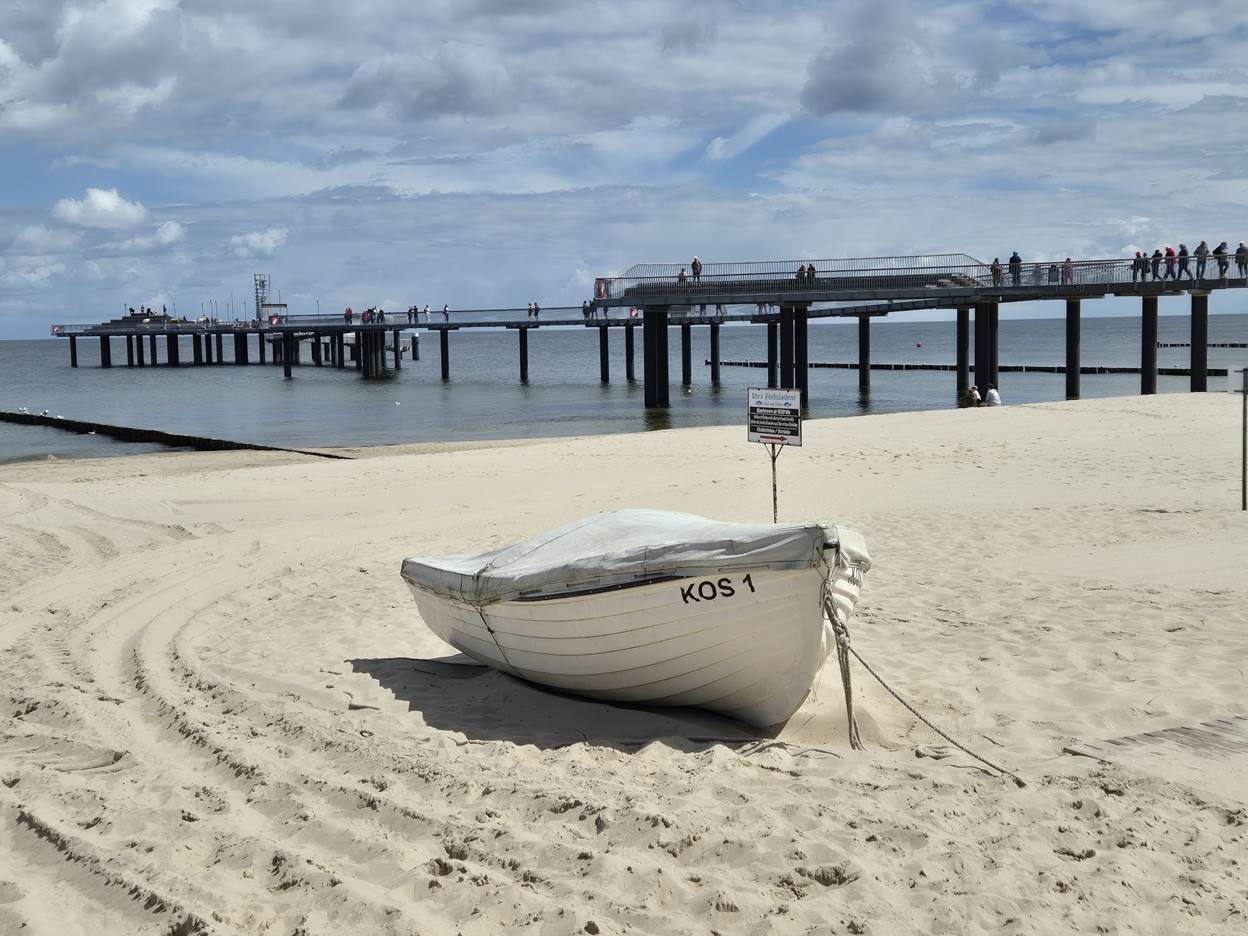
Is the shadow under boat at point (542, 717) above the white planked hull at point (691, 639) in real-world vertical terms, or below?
below

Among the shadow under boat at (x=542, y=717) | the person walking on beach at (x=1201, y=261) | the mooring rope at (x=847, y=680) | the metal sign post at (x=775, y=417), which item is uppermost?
the person walking on beach at (x=1201, y=261)

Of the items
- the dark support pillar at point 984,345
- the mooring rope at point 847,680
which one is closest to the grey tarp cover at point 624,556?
the mooring rope at point 847,680

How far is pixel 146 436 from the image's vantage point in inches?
1194

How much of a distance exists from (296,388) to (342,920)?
188 feet

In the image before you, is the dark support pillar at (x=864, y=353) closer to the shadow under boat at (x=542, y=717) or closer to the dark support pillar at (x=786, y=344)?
the dark support pillar at (x=786, y=344)

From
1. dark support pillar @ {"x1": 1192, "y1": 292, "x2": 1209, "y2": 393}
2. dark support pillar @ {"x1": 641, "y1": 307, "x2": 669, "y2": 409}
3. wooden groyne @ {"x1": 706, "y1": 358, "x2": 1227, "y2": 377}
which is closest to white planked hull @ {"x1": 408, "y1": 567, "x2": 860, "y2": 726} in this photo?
dark support pillar @ {"x1": 1192, "y1": 292, "x2": 1209, "y2": 393}

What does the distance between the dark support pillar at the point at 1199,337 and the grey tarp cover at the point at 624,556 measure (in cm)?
2981

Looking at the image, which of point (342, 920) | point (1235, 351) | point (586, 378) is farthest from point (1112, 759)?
point (1235, 351)

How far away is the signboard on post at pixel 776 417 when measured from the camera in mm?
10672

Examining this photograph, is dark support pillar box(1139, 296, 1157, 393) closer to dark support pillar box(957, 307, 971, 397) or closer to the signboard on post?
dark support pillar box(957, 307, 971, 397)

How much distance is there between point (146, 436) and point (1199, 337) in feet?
95.8

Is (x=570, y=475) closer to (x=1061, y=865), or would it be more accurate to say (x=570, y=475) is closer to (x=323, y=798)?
(x=323, y=798)

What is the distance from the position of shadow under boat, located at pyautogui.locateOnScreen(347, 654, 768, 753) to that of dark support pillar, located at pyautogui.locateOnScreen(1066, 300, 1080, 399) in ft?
97.4

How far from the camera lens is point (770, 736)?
20.2ft
